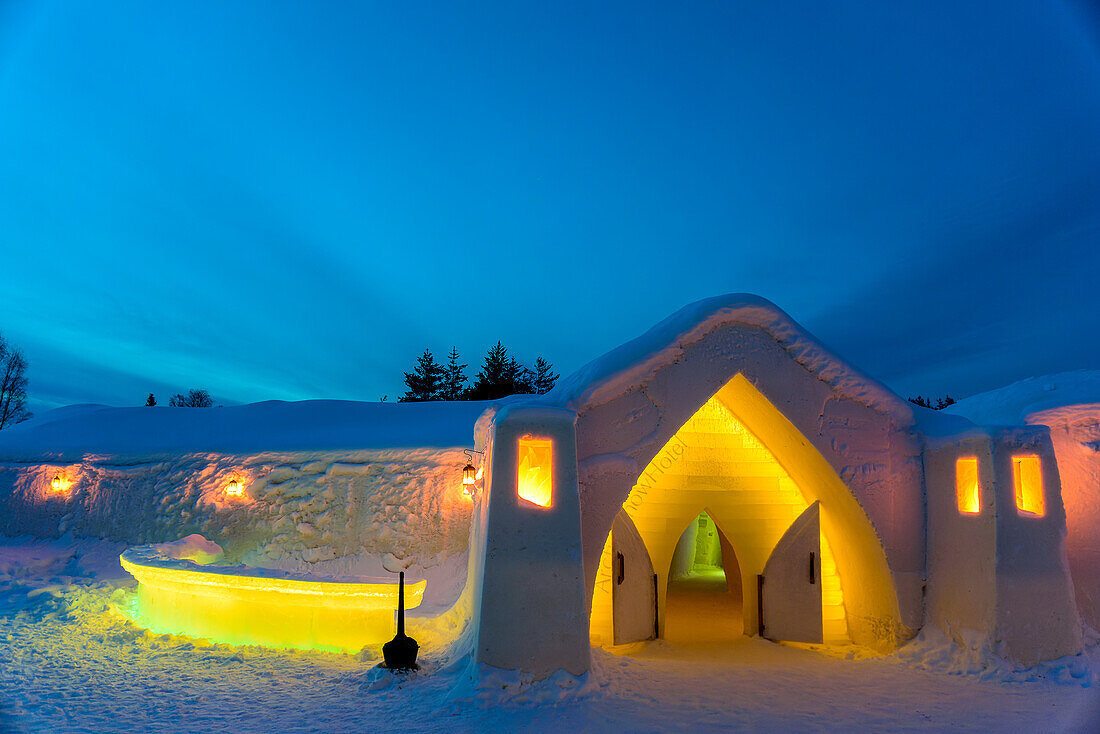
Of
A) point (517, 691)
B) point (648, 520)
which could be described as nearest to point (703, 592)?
point (648, 520)

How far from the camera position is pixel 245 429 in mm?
12828

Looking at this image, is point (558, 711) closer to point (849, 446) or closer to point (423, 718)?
point (423, 718)

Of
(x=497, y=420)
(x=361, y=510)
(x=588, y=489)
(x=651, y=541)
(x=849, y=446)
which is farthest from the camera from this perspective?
(x=361, y=510)

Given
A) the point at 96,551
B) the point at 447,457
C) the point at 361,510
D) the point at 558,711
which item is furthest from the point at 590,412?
the point at 96,551

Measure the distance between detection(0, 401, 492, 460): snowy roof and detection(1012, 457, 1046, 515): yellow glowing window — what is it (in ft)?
26.3

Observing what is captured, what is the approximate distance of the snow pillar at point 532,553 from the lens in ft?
19.1

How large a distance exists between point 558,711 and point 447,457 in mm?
6128

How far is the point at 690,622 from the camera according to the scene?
10.2m

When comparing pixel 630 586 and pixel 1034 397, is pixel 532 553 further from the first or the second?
pixel 1034 397

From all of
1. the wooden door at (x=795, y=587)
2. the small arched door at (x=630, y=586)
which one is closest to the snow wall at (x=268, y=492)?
the small arched door at (x=630, y=586)

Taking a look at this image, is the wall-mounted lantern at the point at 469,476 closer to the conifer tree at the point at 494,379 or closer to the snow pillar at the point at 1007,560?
the snow pillar at the point at 1007,560

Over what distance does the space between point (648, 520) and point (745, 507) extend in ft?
4.71

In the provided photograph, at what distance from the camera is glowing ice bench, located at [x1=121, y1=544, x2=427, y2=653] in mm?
7145

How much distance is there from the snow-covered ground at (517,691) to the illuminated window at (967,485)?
63.3 inches
